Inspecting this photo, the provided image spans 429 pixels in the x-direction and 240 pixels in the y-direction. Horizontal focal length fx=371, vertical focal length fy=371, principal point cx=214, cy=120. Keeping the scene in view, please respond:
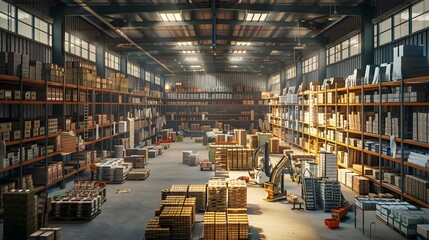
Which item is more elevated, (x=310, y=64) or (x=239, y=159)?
(x=310, y=64)

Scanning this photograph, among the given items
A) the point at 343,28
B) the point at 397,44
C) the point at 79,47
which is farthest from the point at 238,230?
the point at 343,28

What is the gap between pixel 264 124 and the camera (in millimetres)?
34562

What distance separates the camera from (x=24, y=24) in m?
12.7

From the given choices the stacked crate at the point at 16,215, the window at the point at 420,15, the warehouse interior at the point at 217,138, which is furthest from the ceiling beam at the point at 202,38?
the stacked crate at the point at 16,215

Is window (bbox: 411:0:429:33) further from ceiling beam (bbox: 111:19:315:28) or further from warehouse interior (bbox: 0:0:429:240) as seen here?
ceiling beam (bbox: 111:19:315:28)

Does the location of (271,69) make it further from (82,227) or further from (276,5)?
(82,227)

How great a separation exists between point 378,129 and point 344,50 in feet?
26.5

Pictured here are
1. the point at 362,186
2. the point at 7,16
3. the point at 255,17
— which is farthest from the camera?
the point at 255,17

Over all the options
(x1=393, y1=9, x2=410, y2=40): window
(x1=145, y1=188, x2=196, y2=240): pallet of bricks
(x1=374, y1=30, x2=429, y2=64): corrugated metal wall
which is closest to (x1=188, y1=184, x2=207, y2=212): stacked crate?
(x1=145, y1=188, x2=196, y2=240): pallet of bricks

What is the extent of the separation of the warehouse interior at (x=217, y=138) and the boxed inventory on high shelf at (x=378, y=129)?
0.06m

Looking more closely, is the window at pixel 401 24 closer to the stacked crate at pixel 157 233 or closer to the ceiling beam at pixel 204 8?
the ceiling beam at pixel 204 8

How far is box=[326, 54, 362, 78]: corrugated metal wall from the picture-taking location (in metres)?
17.0

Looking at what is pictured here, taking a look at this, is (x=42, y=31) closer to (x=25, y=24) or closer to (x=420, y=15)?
(x=25, y=24)

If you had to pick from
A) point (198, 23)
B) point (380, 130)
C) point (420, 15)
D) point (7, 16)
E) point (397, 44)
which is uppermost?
point (198, 23)
